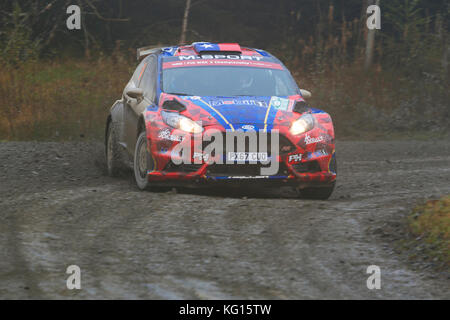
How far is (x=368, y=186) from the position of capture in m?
10.1

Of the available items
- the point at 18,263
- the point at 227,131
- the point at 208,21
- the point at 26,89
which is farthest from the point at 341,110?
the point at 18,263

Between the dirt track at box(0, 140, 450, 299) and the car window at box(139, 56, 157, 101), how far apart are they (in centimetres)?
113

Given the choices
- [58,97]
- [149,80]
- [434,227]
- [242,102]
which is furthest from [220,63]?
[58,97]

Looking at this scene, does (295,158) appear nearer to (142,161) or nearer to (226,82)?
(226,82)

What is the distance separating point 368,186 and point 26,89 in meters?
9.95

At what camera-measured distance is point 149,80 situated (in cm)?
1016

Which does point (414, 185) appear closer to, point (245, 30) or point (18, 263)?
point (18, 263)

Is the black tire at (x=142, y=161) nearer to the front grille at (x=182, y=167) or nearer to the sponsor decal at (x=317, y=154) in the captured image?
the front grille at (x=182, y=167)

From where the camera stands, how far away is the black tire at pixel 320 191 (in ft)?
29.7

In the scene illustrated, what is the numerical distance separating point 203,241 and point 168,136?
232 cm

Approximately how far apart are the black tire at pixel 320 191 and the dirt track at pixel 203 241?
0.22m

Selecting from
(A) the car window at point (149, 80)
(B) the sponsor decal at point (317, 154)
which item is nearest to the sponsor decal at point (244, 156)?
(B) the sponsor decal at point (317, 154)

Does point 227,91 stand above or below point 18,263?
above
